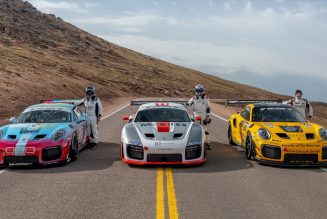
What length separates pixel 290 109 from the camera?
42.5 feet

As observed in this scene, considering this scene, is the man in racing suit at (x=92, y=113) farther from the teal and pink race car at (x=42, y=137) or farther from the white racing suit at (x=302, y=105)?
the white racing suit at (x=302, y=105)

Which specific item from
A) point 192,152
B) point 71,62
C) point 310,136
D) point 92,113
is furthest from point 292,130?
point 71,62

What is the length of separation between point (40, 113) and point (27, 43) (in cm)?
9208

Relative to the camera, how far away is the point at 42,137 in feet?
35.6

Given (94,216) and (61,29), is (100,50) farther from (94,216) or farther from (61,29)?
(94,216)

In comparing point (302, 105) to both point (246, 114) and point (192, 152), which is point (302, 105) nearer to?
point (246, 114)

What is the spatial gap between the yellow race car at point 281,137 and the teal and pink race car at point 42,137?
4546mm

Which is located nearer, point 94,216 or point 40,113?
point 94,216

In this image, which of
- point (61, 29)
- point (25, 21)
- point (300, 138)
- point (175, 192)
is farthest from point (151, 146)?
point (61, 29)

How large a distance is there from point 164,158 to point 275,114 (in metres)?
3.90

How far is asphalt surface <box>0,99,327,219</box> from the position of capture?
7.11m

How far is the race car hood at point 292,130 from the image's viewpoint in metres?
11.1

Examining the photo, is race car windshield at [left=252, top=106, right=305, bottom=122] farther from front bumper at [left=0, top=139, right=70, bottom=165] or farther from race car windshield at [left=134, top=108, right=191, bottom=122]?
front bumper at [left=0, top=139, right=70, bottom=165]

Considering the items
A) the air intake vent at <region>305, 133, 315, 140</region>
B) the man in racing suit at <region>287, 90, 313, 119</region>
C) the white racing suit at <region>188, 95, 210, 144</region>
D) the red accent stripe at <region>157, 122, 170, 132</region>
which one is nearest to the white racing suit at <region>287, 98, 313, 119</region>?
the man in racing suit at <region>287, 90, 313, 119</region>
